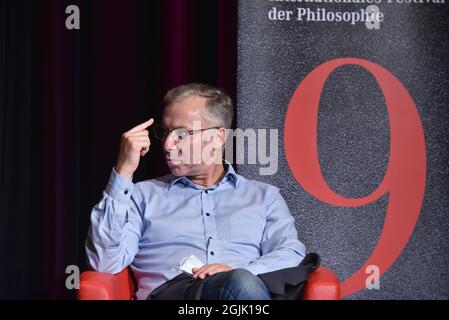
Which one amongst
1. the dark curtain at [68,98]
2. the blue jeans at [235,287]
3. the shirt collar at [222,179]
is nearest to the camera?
the blue jeans at [235,287]

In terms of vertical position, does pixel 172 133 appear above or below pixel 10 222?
above

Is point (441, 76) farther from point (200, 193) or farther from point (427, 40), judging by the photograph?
point (200, 193)

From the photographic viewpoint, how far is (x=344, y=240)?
288 centimetres

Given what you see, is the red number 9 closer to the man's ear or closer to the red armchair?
the man's ear

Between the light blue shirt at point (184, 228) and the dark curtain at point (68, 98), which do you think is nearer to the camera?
the light blue shirt at point (184, 228)

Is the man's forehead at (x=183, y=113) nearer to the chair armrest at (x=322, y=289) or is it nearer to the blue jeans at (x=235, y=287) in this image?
the blue jeans at (x=235, y=287)

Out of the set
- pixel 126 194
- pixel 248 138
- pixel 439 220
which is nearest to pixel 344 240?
pixel 439 220

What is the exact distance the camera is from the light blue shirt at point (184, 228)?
2.31 meters

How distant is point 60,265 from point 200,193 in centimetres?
89

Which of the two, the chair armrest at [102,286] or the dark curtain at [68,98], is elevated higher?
the dark curtain at [68,98]

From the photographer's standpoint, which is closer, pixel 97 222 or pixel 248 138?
pixel 97 222

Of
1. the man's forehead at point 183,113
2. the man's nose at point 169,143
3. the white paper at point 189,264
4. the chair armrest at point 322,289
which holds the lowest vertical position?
the chair armrest at point 322,289

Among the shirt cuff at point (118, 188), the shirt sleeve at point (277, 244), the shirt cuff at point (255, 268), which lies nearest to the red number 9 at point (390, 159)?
the shirt sleeve at point (277, 244)

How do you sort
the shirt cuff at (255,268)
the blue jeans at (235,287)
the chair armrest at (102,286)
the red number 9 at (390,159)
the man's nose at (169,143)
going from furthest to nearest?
the red number 9 at (390,159)
the man's nose at (169,143)
the shirt cuff at (255,268)
the chair armrest at (102,286)
the blue jeans at (235,287)
